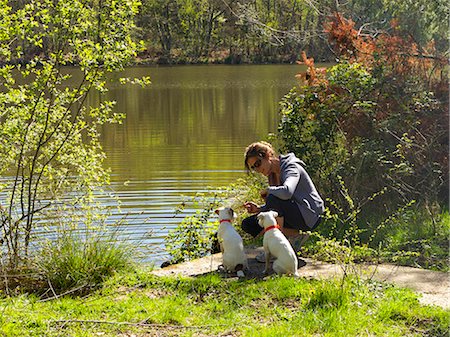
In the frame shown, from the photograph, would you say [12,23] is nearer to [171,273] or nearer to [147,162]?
[171,273]

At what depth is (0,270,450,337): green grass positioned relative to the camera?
4.65 metres

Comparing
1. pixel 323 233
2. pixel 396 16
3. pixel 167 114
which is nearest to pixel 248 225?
pixel 323 233

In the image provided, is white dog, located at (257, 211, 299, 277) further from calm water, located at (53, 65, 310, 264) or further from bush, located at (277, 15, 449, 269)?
bush, located at (277, 15, 449, 269)

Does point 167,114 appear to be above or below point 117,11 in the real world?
below

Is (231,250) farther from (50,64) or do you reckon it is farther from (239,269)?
(50,64)

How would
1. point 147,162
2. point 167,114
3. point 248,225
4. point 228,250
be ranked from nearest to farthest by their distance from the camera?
point 228,250
point 248,225
point 147,162
point 167,114

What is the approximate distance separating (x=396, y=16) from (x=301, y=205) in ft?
15.8

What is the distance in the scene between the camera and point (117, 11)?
282 inches

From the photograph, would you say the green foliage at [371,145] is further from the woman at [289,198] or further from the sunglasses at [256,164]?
the sunglasses at [256,164]

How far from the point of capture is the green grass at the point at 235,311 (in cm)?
465

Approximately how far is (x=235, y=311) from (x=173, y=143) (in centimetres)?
1385

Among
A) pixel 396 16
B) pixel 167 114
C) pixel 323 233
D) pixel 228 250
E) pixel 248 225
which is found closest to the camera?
pixel 228 250

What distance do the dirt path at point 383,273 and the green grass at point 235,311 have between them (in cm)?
25

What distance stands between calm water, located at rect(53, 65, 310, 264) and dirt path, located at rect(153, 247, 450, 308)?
3.36ft
